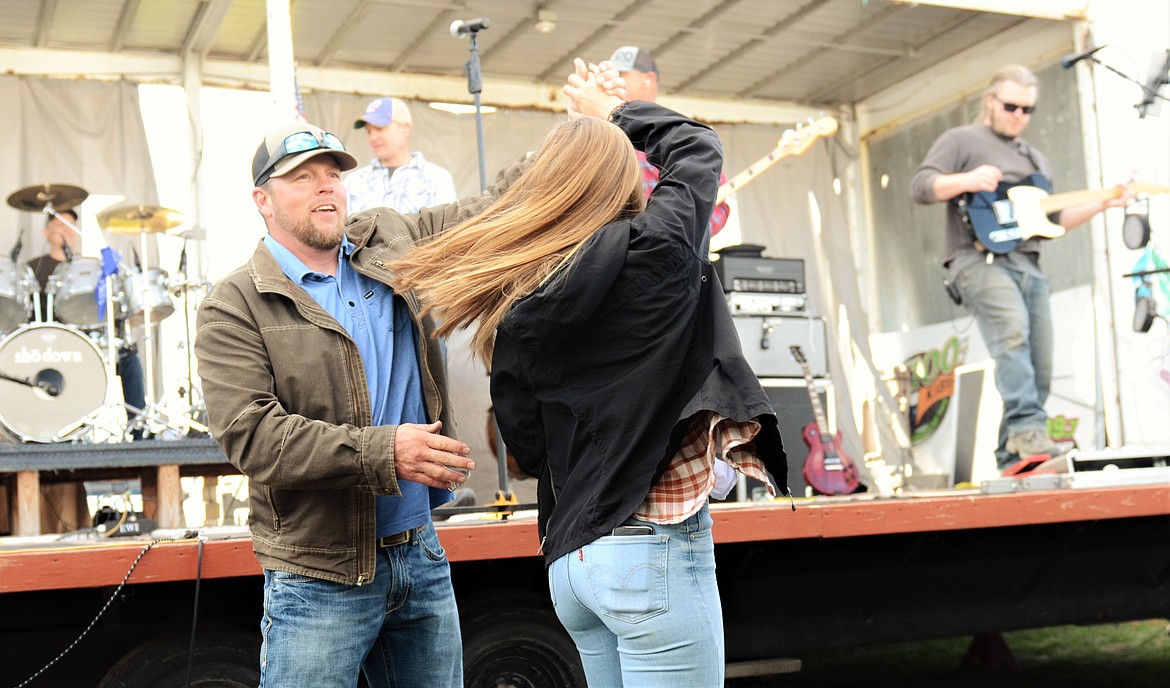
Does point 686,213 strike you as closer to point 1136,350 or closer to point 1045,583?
point 1045,583

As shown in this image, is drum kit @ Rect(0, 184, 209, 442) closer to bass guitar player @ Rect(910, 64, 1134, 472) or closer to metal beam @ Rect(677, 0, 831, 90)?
bass guitar player @ Rect(910, 64, 1134, 472)

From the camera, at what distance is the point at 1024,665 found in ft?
22.0

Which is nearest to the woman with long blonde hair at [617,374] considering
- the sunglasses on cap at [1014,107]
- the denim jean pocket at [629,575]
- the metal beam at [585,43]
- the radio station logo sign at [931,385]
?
the denim jean pocket at [629,575]

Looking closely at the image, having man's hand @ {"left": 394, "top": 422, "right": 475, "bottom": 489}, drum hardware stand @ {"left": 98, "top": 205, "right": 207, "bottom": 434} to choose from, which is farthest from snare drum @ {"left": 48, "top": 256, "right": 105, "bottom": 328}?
man's hand @ {"left": 394, "top": 422, "right": 475, "bottom": 489}

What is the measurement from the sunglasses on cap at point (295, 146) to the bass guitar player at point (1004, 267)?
480cm

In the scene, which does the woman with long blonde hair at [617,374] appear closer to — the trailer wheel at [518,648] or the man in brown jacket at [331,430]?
the man in brown jacket at [331,430]

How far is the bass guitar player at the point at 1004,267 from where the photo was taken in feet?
21.4

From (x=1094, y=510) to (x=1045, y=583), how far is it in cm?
49

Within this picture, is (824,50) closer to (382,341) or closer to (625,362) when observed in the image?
(382,341)

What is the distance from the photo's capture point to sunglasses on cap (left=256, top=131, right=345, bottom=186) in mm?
2689

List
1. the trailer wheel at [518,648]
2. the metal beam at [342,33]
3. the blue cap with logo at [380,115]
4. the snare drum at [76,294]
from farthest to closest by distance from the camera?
the metal beam at [342,33], the snare drum at [76,294], the blue cap with logo at [380,115], the trailer wheel at [518,648]

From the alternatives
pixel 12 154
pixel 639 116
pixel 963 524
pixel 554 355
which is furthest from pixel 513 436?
pixel 12 154

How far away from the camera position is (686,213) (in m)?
2.35

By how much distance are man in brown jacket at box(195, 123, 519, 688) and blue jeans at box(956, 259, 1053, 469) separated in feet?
14.9
